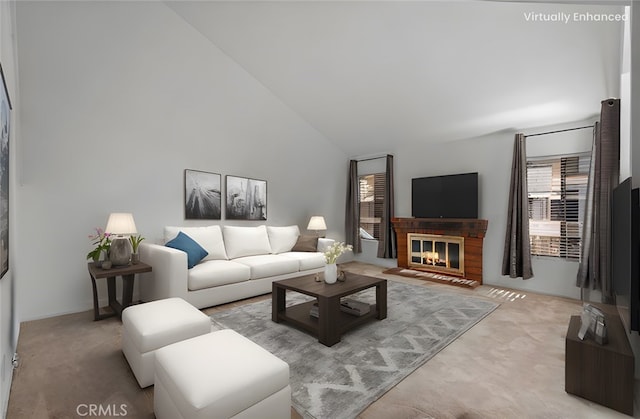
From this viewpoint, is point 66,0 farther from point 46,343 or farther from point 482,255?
point 482,255

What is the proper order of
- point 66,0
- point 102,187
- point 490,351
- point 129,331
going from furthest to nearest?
1. point 102,187
2. point 66,0
3. point 490,351
4. point 129,331

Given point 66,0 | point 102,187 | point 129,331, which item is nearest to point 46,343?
point 129,331

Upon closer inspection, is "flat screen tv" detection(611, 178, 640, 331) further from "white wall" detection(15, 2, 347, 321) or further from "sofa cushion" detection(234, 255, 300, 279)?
"white wall" detection(15, 2, 347, 321)

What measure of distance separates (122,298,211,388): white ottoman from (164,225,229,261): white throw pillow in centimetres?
164

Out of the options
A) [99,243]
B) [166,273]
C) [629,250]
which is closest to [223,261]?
[166,273]

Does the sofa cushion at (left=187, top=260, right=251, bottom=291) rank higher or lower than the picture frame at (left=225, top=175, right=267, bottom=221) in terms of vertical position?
lower

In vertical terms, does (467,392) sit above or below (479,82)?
below

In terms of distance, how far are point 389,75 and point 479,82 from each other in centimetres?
110

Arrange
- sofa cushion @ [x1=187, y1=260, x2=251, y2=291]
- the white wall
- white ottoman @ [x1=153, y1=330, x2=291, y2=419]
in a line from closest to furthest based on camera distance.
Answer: white ottoman @ [x1=153, y1=330, x2=291, y2=419], the white wall, sofa cushion @ [x1=187, y1=260, x2=251, y2=291]

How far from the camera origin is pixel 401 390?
1.83 metres

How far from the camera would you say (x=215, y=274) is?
11.0 ft

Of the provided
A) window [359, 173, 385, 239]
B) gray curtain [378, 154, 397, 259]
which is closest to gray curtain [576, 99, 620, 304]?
gray curtain [378, 154, 397, 259]

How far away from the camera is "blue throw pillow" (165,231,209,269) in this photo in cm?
345

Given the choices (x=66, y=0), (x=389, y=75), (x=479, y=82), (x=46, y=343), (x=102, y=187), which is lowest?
(x=46, y=343)
